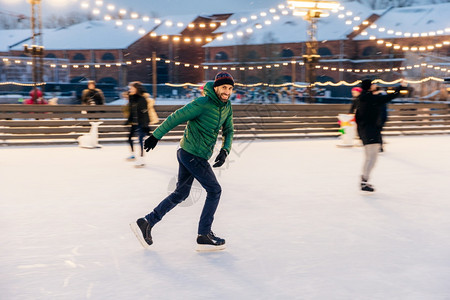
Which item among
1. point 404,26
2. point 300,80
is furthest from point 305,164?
point 404,26

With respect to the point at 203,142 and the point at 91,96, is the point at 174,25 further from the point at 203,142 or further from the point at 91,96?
the point at 203,142

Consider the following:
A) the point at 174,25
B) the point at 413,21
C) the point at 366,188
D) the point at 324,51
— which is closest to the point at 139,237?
the point at 366,188

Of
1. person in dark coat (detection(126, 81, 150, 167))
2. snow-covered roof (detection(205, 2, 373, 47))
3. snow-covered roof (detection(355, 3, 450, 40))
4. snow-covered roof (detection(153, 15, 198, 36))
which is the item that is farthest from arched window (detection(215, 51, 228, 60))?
person in dark coat (detection(126, 81, 150, 167))

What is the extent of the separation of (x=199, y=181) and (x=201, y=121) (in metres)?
0.54

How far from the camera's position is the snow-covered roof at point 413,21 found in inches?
1539

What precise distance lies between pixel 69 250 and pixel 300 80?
38.4m

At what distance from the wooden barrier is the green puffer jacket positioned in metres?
9.87

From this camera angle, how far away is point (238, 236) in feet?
15.1

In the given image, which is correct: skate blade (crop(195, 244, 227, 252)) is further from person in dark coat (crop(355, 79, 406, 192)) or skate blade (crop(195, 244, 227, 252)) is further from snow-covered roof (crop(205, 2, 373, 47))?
snow-covered roof (crop(205, 2, 373, 47))

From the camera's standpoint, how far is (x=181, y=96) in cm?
3828

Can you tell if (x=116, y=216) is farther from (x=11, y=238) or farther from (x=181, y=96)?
(x=181, y=96)

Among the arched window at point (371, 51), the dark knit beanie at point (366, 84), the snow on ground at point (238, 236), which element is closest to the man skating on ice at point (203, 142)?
the snow on ground at point (238, 236)

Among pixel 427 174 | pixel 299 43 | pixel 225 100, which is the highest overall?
pixel 299 43

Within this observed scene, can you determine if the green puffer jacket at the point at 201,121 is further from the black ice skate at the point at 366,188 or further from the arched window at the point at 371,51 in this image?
the arched window at the point at 371,51
